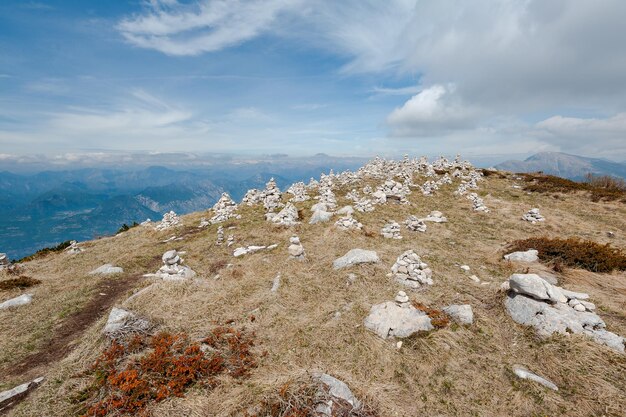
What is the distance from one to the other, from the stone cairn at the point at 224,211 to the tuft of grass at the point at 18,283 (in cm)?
1521

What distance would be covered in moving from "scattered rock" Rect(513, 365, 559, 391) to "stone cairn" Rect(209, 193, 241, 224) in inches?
1069

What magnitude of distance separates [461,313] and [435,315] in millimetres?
1019

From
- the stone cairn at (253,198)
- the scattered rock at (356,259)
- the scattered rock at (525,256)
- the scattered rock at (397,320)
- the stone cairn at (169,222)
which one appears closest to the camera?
the scattered rock at (397,320)

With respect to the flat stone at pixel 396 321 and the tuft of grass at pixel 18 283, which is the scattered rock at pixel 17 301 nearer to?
the tuft of grass at pixel 18 283

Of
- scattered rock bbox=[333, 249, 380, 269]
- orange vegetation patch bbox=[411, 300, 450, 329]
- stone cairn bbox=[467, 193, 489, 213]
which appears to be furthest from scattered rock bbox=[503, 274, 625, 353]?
stone cairn bbox=[467, 193, 489, 213]

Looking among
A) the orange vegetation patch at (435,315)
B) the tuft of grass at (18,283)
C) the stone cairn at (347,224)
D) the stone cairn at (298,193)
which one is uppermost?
the stone cairn at (298,193)

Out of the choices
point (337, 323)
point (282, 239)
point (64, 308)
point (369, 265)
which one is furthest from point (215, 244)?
point (337, 323)

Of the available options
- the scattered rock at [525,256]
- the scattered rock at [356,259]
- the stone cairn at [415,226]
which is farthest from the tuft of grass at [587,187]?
the scattered rock at [356,259]

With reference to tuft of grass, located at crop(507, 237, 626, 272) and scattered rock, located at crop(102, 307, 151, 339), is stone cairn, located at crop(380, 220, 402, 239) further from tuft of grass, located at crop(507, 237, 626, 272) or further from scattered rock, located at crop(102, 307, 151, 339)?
scattered rock, located at crop(102, 307, 151, 339)

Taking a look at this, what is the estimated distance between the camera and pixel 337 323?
11891 mm

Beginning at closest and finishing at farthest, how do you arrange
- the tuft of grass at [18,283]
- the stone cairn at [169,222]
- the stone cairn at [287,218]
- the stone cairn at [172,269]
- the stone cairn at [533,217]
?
the stone cairn at [172,269]
the tuft of grass at [18,283]
the stone cairn at [287,218]
the stone cairn at [533,217]
the stone cairn at [169,222]

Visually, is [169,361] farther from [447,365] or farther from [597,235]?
[597,235]

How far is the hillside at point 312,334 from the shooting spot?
27.2ft

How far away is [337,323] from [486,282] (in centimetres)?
848
